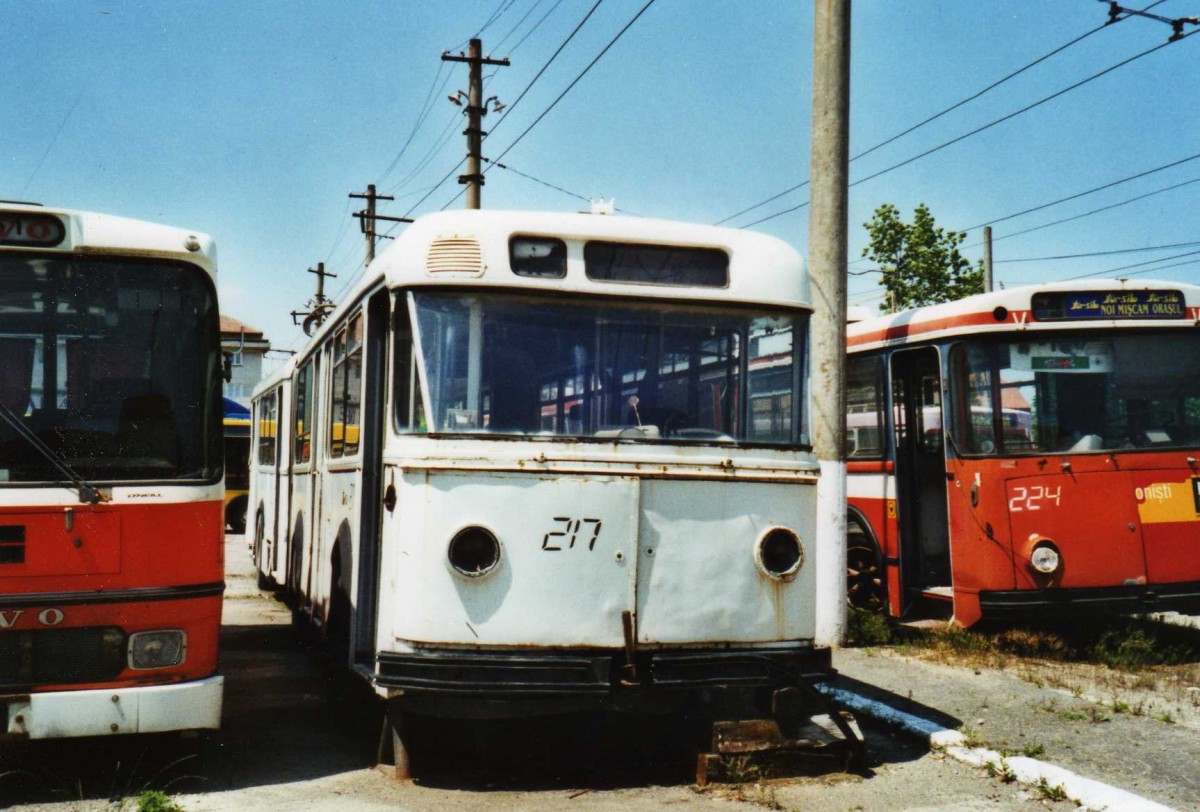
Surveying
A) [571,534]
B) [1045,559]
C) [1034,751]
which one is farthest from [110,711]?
[1045,559]

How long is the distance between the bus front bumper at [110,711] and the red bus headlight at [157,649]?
115mm

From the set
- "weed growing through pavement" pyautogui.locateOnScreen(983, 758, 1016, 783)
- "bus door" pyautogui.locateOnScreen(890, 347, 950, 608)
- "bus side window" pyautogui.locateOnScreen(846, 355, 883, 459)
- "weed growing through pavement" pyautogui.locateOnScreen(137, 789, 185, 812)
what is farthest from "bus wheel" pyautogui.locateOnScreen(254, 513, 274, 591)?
"weed growing through pavement" pyautogui.locateOnScreen(983, 758, 1016, 783)

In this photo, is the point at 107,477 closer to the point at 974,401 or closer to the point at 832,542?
the point at 832,542

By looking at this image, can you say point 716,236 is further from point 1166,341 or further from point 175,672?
point 1166,341

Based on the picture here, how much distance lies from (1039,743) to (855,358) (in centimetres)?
533

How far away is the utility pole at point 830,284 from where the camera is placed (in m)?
9.20

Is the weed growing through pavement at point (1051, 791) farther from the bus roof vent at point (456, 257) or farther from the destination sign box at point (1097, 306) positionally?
the destination sign box at point (1097, 306)

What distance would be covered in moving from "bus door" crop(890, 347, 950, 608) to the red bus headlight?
6.78m

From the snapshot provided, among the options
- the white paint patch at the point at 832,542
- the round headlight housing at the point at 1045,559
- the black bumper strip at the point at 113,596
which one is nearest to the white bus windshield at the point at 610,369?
the black bumper strip at the point at 113,596

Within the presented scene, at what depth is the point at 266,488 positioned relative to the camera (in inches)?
A: 559

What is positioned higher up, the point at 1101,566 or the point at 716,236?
the point at 716,236

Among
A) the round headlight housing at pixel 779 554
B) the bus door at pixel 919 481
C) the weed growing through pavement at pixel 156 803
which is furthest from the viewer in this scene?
the bus door at pixel 919 481

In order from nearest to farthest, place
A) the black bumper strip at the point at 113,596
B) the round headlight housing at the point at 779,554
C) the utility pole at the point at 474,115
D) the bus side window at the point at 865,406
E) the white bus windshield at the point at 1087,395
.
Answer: the black bumper strip at the point at 113,596
the round headlight housing at the point at 779,554
the white bus windshield at the point at 1087,395
the bus side window at the point at 865,406
the utility pole at the point at 474,115

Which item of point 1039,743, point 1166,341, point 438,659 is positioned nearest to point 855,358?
point 1166,341
